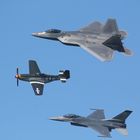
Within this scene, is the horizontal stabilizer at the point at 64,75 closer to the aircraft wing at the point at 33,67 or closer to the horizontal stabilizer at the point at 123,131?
the aircraft wing at the point at 33,67

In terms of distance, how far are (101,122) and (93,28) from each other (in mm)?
26296

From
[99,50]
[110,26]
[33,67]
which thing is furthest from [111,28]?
[33,67]

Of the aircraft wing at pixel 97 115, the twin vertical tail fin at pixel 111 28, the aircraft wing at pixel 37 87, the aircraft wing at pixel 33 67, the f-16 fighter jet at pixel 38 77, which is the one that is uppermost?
the twin vertical tail fin at pixel 111 28

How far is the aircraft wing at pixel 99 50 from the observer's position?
119 m

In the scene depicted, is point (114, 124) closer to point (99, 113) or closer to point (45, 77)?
point (99, 113)

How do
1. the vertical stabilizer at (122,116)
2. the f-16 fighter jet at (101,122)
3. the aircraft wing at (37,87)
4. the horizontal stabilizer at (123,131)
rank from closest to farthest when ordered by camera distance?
the aircraft wing at (37,87) → the horizontal stabilizer at (123,131) → the f-16 fighter jet at (101,122) → the vertical stabilizer at (122,116)

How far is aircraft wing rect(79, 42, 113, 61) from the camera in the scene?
118688 mm

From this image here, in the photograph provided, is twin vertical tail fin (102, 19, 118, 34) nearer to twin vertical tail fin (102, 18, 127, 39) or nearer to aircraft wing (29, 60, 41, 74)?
twin vertical tail fin (102, 18, 127, 39)

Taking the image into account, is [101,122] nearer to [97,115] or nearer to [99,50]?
[97,115]

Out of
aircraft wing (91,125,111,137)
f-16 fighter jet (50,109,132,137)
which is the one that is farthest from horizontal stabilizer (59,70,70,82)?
aircraft wing (91,125,111,137)

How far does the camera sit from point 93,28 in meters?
133

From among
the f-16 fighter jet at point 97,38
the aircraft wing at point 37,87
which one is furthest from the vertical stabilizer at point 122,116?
the aircraft wing at point 37,87

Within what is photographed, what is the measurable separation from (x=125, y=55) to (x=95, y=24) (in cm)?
1649

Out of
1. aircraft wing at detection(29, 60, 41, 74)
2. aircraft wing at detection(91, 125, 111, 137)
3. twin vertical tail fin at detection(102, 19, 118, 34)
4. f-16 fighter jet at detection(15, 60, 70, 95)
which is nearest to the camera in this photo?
f-16 fighter jet at detection(15, 60, 70, 95)
